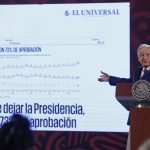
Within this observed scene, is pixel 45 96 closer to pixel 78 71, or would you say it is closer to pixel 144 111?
pixel 78 71

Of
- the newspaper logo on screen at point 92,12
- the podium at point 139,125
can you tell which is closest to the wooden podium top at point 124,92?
the podium at point 139,125

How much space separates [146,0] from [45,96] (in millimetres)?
1303

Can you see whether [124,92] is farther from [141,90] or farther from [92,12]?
[92,12]

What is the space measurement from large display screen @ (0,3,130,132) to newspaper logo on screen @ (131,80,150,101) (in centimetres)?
199

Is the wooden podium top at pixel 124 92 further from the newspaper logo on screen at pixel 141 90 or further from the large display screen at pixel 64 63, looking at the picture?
the large display screen at pixel 64 63

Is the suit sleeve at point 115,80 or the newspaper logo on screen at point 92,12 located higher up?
the newspaper logo on screen at point 92,12

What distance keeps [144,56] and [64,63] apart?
74cm

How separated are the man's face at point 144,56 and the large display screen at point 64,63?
118 millimetres

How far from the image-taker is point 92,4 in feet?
13.4

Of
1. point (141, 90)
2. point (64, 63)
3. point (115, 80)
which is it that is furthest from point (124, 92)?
point (64, 63)

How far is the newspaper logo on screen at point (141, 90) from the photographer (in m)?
1.97

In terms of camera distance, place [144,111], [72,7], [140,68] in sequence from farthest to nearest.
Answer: [72,7] → [140,68] → [144,111]

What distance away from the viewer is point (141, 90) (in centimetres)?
199

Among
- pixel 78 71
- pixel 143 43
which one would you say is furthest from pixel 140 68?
pixel 78 71
